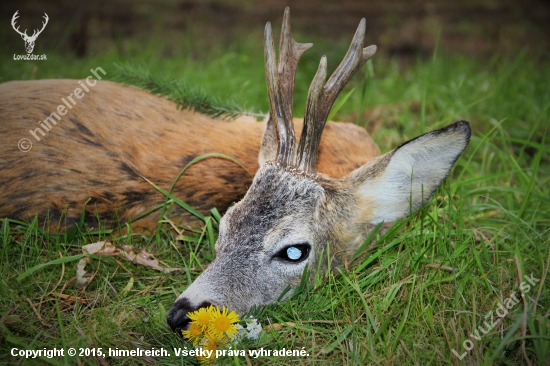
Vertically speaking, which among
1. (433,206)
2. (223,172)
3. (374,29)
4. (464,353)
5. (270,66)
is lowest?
(464,353)

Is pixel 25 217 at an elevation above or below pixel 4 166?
below

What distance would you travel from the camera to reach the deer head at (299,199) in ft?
9.89

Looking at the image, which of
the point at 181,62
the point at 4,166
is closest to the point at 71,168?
the point at 4,166

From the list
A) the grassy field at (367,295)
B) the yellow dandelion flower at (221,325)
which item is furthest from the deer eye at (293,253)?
the yellow dandelion flower at (221,325)

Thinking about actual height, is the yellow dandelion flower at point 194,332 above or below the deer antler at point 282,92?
below

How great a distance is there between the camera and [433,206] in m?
3.86

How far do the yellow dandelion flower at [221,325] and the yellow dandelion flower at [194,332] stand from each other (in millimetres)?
46

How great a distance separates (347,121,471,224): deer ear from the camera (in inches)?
127

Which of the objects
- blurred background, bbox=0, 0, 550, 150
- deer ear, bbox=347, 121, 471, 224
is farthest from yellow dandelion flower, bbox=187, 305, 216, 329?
blurred background, bbox=0, 0, 550, 150

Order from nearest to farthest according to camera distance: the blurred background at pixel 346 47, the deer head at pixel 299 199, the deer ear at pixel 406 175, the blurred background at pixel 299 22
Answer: the deer head at pixel 299 199, the deer ear at pixel 406 175, the blurred background at pixel 346 47, the blurred background at pixel 299 22

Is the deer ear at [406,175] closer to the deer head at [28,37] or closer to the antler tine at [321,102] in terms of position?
the antler tine at [321,102]

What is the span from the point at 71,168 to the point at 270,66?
136 centimetres

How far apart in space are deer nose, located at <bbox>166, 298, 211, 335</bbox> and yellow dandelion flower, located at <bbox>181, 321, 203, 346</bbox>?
0.06 m

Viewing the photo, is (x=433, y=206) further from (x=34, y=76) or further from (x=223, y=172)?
(x=34, y=76)
